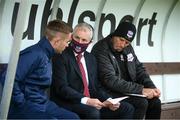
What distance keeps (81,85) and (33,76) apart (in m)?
0.75

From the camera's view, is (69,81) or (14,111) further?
(69,81)

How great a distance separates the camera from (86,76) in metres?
4.58

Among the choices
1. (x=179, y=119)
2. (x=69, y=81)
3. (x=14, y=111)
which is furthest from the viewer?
(x=179, y=119)

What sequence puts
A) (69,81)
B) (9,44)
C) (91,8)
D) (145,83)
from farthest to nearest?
(91,8) → (145,83) → (9,44) → (69,81)

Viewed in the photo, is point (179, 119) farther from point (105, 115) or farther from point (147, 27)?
point (105, 115)

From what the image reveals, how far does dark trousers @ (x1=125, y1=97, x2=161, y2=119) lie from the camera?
15.7 ft

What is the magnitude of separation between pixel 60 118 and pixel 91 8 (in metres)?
2.03

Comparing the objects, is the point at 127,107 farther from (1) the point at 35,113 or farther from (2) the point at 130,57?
(1) the point at 35,113

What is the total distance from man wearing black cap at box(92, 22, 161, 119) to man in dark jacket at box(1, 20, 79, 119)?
79cm

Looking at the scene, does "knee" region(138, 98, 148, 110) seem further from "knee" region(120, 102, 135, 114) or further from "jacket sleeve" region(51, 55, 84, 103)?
"jacket sleeve" region(51, 55, 84, 103)

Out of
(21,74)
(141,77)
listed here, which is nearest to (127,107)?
(141,77)

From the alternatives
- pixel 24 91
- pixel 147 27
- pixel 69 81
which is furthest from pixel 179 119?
pixel 24 91

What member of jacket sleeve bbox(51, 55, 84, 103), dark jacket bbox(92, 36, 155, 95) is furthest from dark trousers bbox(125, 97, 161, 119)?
jacket sleeve bbox(51, 55, 84, 103)

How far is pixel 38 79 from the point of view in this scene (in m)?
Result: 3.93
